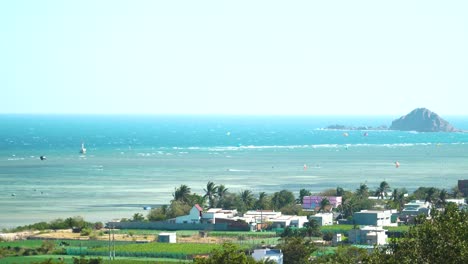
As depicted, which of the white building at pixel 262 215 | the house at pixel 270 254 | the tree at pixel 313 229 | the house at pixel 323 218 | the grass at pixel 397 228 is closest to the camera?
the house at pixel 270 254

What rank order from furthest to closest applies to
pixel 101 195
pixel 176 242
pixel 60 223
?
pixel 101 195
pixel 60 223
pixel 176 242

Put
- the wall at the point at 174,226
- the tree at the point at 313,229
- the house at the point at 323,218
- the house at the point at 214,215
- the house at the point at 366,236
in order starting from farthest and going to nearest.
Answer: the house at the point at 214,215, the house at the point at 323,218, the wall at the point at 174,226, the tree at the point at 313,229, the house at the point at 366,236

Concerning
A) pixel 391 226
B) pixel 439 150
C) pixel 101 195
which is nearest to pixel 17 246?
pixel 391 226

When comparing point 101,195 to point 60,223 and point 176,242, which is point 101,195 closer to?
point 60,223

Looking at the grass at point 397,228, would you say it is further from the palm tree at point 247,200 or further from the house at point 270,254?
the house at point 270,254

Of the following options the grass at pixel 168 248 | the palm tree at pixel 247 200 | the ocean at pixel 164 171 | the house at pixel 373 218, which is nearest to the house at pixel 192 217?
the ocean at pixel 164 171

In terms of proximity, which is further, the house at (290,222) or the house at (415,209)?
the house at (415,209)
